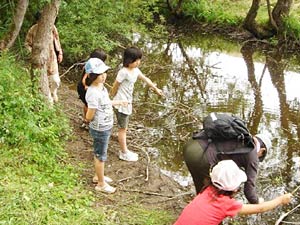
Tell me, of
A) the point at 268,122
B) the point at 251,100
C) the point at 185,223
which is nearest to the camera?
the point at 185,223

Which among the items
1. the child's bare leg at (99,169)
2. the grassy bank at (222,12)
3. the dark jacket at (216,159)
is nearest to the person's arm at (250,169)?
the dark jacket at (216,159)

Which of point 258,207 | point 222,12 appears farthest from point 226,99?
point 222,12

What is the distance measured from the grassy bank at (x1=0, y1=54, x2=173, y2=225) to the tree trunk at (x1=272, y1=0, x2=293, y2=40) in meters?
10.5

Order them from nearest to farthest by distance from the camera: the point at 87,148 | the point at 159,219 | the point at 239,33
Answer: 1. the point at 159,219
2. the point at 87,148
3. the point at 239,33

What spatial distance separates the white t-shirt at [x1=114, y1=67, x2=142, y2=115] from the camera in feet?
19.4

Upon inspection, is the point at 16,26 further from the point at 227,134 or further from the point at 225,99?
the point at 225,99

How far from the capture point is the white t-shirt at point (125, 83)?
19.4 feet

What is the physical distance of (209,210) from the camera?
3822mm

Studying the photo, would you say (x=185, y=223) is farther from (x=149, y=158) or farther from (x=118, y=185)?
(x=149, y=158)

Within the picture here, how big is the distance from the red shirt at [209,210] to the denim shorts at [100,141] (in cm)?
171

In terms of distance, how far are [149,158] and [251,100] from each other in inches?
158

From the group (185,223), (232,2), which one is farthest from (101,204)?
(232,2)

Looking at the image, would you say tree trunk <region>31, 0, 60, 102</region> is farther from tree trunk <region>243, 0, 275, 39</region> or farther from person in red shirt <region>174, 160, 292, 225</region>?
tree trunk <region>243, 0, 275, 39</region>

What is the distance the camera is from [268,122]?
891cm
